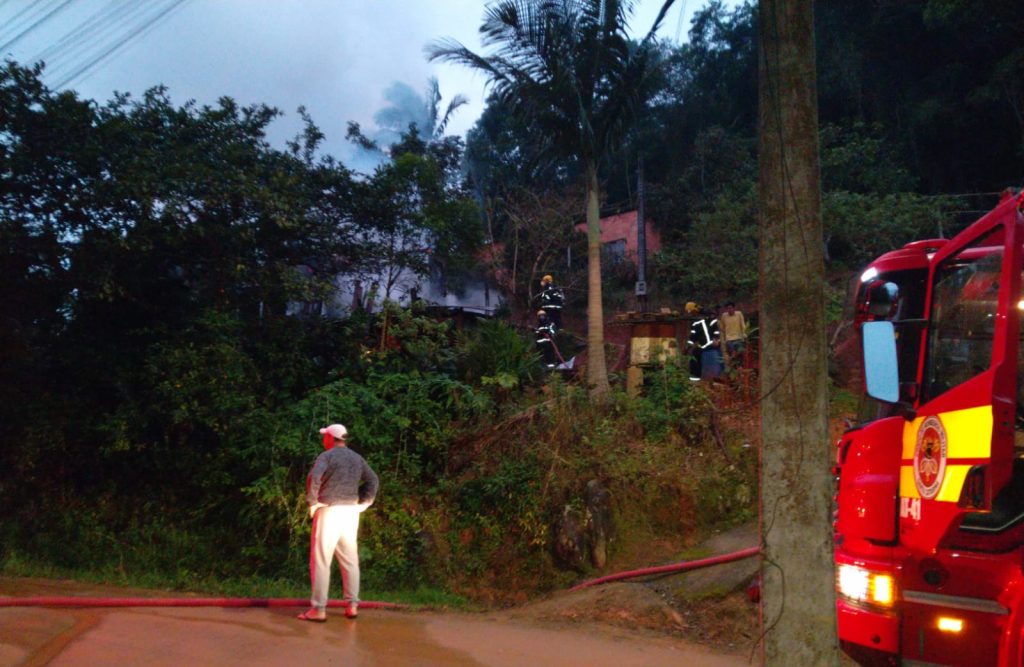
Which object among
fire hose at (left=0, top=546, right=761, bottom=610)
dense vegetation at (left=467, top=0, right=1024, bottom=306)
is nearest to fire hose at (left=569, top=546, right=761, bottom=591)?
fire hose at (left=0, top=546, right=761, bottom=610)

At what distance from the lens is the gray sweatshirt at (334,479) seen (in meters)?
7.31

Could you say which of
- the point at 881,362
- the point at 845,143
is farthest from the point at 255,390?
the point at 845,143

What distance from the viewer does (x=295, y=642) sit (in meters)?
6.48

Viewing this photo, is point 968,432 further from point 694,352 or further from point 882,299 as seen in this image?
point 694,352

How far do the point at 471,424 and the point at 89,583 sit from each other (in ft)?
16.2

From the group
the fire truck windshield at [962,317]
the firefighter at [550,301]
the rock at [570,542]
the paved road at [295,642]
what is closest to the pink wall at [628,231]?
the firefighter at [550,301]

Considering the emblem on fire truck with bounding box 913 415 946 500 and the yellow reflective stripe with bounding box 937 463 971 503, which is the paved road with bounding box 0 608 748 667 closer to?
the emblem on fire truck with bounding box 913 415 946 500

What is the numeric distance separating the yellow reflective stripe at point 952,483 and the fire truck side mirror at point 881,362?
0.70m

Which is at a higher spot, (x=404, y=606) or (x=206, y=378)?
(x=206, y=378)

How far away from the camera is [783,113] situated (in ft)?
14.3

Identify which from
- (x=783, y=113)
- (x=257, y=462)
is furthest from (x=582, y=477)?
(x=783, y=113)

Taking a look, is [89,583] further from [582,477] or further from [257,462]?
[582,477]

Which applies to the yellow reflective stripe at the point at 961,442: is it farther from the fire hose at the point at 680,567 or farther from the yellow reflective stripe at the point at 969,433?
the fire hose at the point at 680,567

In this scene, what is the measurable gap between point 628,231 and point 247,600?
22.0 meters
